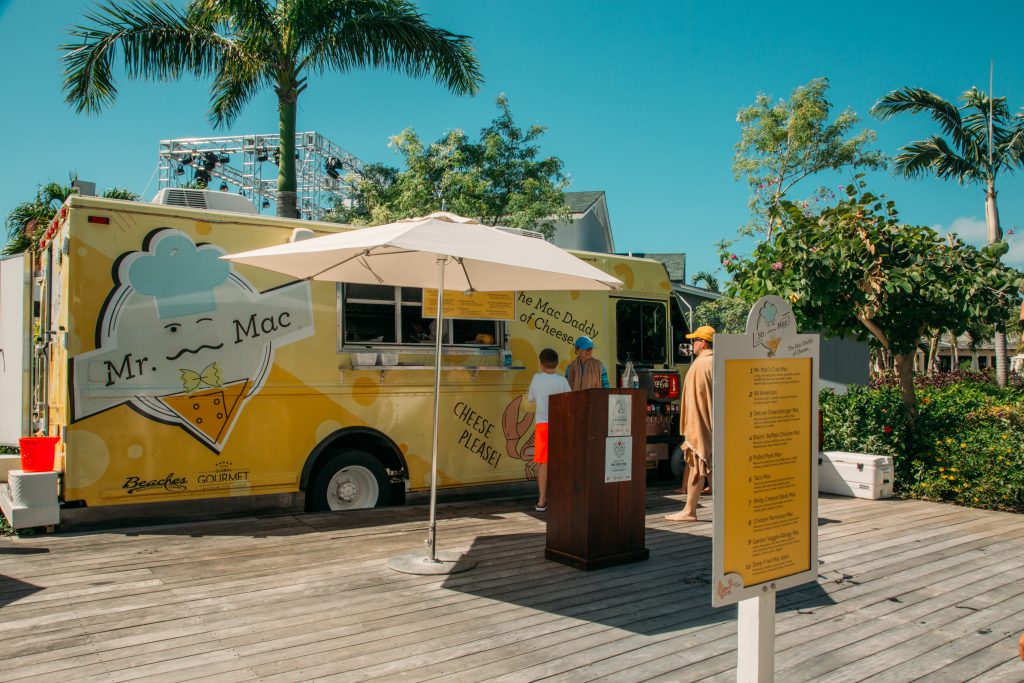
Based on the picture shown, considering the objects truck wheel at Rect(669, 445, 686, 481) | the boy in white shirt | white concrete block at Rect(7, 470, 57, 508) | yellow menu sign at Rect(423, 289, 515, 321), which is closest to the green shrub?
truck wheel at Rect(669, 445, 686, 481)

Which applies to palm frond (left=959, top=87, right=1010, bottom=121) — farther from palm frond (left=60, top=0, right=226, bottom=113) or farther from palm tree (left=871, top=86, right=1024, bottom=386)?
palm frond (left=60, top=0, right=226, bottom=113)

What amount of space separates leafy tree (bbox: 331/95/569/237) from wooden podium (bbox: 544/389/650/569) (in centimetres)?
1267

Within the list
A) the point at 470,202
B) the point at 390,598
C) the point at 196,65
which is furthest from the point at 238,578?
the point at 470,202

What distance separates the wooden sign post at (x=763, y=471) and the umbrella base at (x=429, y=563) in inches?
109

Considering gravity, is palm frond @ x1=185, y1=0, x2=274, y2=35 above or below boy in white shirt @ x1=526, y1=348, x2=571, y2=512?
above

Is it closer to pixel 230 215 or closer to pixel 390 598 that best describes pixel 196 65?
pixel 230 215

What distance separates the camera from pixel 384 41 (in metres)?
14.1

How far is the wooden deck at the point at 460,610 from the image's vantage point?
3.84m

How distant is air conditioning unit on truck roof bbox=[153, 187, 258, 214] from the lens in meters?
6.96

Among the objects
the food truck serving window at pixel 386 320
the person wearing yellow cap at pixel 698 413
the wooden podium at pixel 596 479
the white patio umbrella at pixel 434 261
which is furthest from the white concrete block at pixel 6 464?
the person wearing yellow cap at pixel 698 413

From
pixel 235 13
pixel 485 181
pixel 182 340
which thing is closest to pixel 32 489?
pixel 182 340

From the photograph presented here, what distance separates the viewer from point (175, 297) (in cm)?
657

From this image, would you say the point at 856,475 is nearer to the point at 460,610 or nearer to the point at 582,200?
the point at 460,610

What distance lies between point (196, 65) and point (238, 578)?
A: 11655 mm
